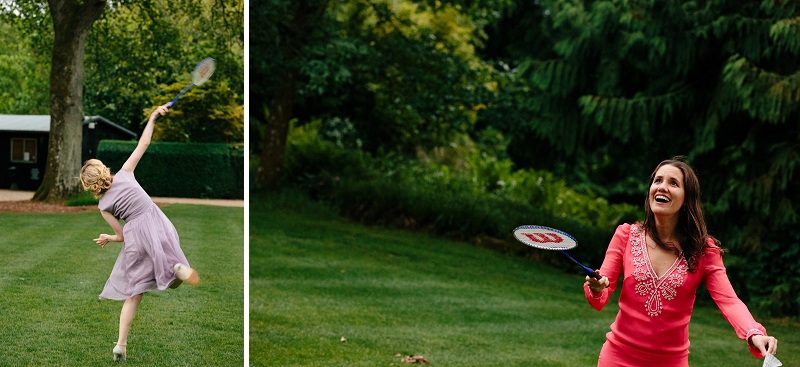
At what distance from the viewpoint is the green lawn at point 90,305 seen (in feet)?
16.0

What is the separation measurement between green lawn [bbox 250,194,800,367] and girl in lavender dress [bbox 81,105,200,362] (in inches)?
76.8

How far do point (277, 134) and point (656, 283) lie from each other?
42.0 feet

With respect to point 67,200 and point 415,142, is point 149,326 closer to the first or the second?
point 67,200

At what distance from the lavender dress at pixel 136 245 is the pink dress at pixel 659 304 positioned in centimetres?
254

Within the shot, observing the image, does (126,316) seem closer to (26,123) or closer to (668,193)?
(26,123)

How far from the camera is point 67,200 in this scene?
5191 mm

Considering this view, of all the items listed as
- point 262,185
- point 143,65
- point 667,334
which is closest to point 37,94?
point 143,65

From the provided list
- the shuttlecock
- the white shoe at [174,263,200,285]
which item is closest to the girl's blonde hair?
the white shoe at [174,263,200,285]

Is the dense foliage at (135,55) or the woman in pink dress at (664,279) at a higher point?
the dense foliage at (135,55)

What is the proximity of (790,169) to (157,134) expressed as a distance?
870 cm

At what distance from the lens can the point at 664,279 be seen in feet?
12.6

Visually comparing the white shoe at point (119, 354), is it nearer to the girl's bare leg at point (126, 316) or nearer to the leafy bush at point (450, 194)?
the girl's bare leg at point (126, 316)

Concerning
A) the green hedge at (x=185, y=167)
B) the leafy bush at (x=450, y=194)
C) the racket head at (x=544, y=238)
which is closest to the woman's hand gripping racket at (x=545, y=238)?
the racket head at (x=544, y=238)

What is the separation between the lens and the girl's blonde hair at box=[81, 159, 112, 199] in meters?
4.97
